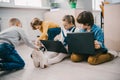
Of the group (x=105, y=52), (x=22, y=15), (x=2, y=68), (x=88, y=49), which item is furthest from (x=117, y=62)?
(x=22, y=15)

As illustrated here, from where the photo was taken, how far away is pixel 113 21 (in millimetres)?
2441

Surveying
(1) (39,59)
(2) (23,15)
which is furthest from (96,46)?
(2) (23,15)

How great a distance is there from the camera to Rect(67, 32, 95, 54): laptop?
5.67 ft

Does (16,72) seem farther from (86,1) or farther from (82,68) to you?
(86,1)

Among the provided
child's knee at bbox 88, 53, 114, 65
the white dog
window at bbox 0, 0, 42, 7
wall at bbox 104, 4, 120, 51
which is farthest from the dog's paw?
window at bbox 0, 0, 42, 7

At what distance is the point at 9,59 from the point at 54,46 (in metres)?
0.55

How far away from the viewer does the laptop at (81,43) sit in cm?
173

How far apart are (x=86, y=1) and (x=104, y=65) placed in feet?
8.92

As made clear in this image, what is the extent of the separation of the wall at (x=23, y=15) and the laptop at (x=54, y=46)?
1.55m

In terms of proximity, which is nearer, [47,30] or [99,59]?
[99,59]

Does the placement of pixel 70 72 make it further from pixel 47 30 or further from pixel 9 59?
pixel 47 30

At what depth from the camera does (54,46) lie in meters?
2.07

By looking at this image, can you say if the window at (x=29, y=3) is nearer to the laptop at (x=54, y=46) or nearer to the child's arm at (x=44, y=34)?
the child's arm at (x=44, y=34)

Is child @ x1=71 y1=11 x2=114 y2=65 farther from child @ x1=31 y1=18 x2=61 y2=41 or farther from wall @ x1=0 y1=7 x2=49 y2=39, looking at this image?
wall @ x1=0 y1=7 x2=49 y2=39
